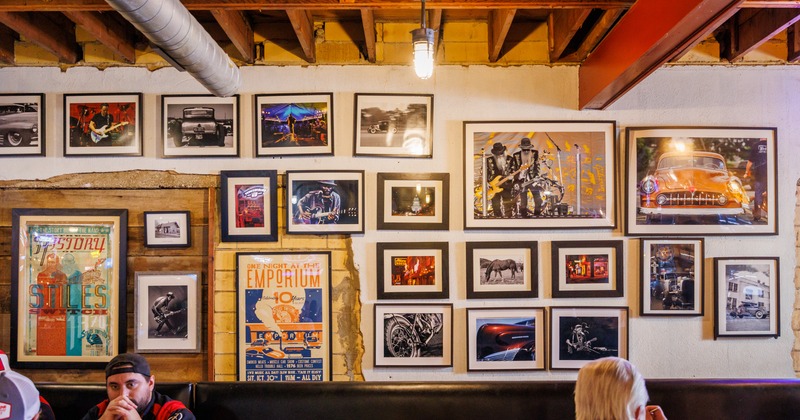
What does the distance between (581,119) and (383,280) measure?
5.64ft

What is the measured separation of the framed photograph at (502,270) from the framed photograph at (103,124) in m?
2.38

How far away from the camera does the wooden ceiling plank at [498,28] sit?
110 inches

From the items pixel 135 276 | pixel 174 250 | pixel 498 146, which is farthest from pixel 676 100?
pixel 135 276

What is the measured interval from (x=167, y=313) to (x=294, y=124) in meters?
1.51

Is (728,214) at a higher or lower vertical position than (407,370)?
higher

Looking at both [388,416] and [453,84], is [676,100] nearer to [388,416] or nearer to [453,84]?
[453,84]

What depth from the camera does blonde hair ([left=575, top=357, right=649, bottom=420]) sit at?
174 cm

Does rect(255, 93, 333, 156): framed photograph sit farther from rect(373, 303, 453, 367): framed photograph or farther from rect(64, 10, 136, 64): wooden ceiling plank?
rect(373, 303, 453, 367): framed photograph

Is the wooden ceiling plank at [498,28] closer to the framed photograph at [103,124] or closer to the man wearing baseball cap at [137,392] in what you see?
the framed photograph at [103,124]

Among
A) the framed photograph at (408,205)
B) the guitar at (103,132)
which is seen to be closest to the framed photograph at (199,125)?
the guitar at (103,132)

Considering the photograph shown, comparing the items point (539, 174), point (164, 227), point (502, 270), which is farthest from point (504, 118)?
point (164, 227)

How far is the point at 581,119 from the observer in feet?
10.9

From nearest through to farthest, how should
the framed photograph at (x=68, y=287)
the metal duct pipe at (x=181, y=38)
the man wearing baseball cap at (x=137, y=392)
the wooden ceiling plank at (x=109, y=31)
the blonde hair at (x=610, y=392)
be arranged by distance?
1. the blonde hair at (x=610, y=392)
2. the metal duct pipe at (x=181, y=38)
3. the man wearing baseball cap at (x=137, y=392)
4. the wooden ceiling plank at (x=109, y=31)
5. the framed photograph at (x=68, y=287)

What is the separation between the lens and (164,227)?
10.8 ft
